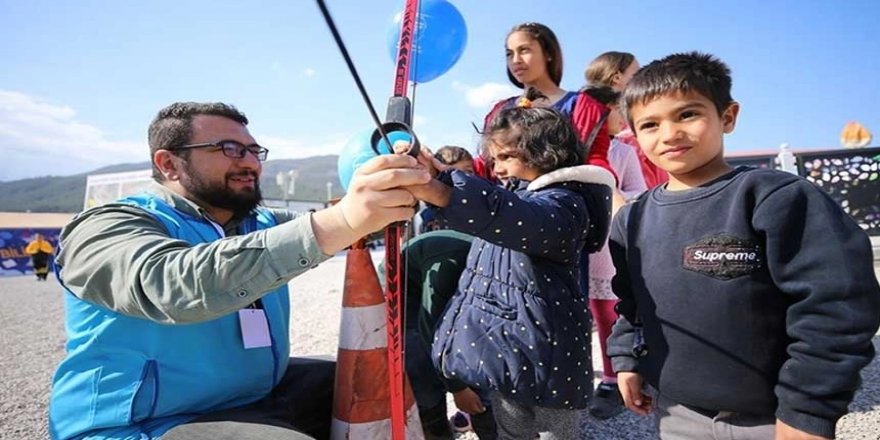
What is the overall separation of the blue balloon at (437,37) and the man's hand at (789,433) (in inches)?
111

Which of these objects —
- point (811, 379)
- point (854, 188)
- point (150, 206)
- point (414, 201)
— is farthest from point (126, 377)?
point (854, 188)

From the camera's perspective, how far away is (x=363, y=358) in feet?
5.18

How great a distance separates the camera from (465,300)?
176cm

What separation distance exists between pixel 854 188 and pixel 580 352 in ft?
30.8

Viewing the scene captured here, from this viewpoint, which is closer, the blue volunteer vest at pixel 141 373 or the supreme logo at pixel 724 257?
the supreme logo at pixel 724 257

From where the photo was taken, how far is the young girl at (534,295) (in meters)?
1.55

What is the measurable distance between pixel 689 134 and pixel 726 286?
1.47ft

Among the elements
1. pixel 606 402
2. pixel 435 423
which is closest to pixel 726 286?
pixel 435 423

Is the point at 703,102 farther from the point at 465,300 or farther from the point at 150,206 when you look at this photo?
the point at 150,206

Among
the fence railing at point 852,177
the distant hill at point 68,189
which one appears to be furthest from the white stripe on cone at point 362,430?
the distant hill at point 68,189

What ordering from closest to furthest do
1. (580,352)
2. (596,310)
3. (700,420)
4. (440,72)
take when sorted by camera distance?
(700,420)
(580,352)
(596,310)
(440,72)

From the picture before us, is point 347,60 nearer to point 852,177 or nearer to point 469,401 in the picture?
point 469,401

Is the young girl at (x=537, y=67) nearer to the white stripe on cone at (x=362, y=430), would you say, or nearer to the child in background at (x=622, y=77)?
the child in background at (x=622, y=77)

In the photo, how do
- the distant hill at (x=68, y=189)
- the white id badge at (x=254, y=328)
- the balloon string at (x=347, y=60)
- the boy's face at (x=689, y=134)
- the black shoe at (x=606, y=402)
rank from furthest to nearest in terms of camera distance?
the distant hill at (x=68, y=189) → the black shoe at (x=606, y=402) → the white id badge at (x=254, y=328) → the boy's face at (x=689, y=134) → the balloon string at (x=347, y=60)
